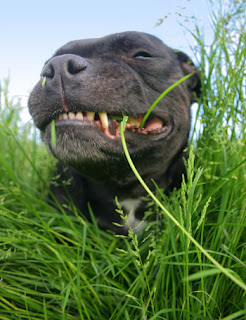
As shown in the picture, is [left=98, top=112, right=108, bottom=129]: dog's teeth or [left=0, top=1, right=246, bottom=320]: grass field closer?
[left=0, top=1, right=246, bottom=320]: grass field

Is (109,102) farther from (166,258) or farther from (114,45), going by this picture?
(166,258)

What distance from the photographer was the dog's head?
1.69m

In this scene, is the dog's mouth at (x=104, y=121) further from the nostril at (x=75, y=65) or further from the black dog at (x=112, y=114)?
the nostril at (x=75, y=65)

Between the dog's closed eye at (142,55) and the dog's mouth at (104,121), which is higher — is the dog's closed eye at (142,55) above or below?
above

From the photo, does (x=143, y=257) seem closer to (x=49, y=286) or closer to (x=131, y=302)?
(x=131, y=302)

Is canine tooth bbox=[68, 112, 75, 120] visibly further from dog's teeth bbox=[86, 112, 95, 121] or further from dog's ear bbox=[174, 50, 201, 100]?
dog's ear bbox=[174, 50, 201, 100]

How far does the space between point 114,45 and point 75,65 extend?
1.77 ft

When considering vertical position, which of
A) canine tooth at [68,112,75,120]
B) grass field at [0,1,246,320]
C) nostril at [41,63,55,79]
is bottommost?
grass field at [0,1,246,320]

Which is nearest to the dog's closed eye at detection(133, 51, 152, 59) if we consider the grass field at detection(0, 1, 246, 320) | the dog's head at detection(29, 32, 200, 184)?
the dog's head at detection(29, 32, 200, 184)

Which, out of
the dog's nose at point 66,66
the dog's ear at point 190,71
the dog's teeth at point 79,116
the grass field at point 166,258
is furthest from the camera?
the dog's ear at point 190,71

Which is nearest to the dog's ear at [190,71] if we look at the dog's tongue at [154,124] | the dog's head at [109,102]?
the dog's head at [109,102]

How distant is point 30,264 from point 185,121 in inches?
54.1

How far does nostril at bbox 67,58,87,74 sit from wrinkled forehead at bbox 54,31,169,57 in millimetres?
412

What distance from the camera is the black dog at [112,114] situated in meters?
1.71
